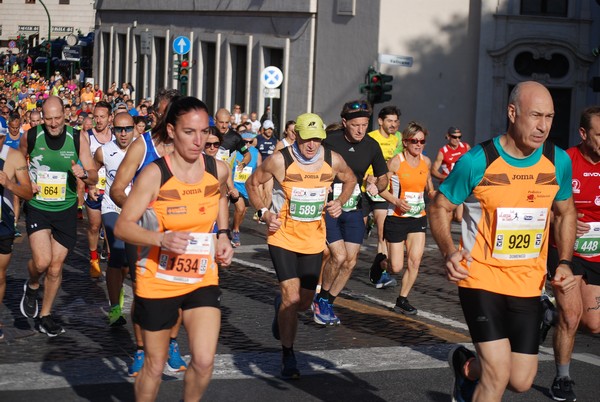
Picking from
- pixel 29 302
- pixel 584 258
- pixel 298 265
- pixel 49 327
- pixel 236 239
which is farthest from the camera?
pixel 236 239

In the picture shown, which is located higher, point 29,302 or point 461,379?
point 461,379

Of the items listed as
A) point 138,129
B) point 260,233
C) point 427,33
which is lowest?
point 260,233

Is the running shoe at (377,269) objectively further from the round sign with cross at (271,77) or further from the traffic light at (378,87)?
the round sign with cross at (271,77)

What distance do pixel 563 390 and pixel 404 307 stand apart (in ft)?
11.6

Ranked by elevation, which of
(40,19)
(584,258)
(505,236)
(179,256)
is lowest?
(584,258)

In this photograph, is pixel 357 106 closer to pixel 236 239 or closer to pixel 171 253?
pixel 171 253

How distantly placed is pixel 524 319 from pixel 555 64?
27.0 meters

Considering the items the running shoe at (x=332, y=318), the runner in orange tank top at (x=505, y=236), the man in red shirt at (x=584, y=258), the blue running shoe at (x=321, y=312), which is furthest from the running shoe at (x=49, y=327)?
the runner in orange tank top at (x=505, y=236)

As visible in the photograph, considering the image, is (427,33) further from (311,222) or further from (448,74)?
(311,222)

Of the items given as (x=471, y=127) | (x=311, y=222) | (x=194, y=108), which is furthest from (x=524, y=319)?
(x=471, y=127)

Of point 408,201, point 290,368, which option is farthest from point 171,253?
point 408,201

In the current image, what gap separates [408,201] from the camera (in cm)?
1213

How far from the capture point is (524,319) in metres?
6.25

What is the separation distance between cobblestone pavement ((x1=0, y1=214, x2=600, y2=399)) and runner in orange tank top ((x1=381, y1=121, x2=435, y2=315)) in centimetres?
55
